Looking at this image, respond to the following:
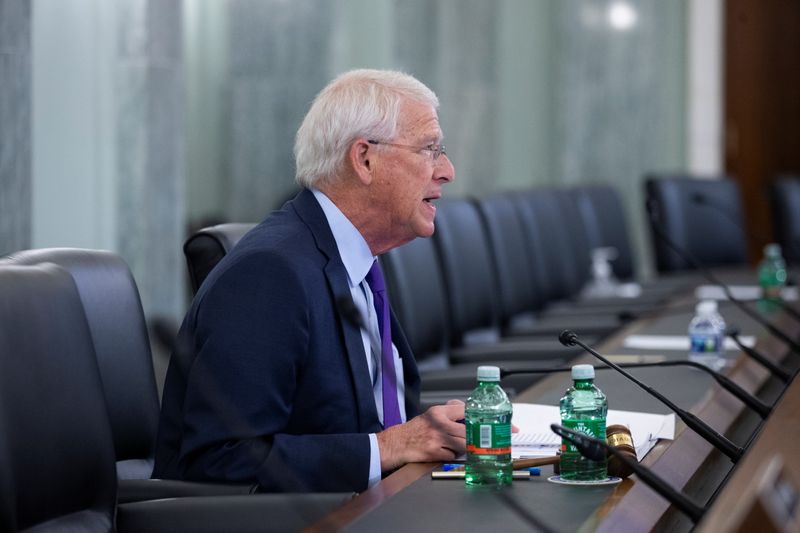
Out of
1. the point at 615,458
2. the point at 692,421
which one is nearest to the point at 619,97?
the point at 692,421

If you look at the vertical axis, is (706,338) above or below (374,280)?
below

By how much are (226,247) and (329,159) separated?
0.27 metres

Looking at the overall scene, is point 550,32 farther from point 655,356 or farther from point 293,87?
point 655,356

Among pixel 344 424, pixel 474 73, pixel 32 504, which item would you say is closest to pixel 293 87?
pixel 474 73

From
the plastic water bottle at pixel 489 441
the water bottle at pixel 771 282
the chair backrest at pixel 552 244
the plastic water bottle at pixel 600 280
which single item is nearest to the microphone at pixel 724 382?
the plastic water bottle at pixel 489 441

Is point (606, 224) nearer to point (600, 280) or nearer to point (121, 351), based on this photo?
point (600, 280)

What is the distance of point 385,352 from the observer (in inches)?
90.9

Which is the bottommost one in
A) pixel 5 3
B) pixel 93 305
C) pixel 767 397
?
pixel 767 397

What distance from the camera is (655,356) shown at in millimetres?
3346

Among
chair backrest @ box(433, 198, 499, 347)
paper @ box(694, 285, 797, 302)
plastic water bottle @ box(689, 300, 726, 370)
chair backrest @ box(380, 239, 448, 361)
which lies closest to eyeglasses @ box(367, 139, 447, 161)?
chair backrest @ box(380, 239, 448, 361)

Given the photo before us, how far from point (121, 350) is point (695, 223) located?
492 centimetres

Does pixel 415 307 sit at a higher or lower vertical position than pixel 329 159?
lower

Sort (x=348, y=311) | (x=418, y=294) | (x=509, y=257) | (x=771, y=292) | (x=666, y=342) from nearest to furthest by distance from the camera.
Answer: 1. (x=348, y=311)
2. (x=418, y=294)
3. (x=666, y=342)
4. (x=771, y=292)
5. (x=509, y=257)

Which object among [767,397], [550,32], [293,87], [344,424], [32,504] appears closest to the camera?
[32,504]
